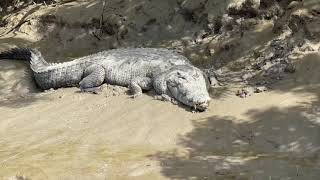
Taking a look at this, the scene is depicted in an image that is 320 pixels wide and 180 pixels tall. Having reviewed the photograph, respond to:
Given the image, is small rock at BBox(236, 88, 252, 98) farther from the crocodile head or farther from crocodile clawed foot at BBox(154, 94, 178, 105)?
crocodile clawed foot at BBox(154, 94, 178, 105)

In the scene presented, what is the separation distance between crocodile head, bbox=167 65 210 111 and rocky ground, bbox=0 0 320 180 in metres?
0.15

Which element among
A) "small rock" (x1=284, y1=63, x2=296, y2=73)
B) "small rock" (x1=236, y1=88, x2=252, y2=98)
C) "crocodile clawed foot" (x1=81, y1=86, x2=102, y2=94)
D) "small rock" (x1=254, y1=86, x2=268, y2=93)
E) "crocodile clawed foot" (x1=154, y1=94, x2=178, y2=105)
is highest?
"small rock" (x1=284, y1=63, x2=296, y2=73)

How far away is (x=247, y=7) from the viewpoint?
33.7 ft

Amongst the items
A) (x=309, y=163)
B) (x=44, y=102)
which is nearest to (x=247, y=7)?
(x=44, y=102)

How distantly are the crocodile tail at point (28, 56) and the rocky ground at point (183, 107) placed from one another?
0.17m

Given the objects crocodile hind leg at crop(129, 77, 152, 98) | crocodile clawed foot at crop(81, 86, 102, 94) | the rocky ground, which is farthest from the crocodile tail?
crocodile hind leg at crop(129, 77, 152, 98)

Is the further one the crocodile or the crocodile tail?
the crocodile tail

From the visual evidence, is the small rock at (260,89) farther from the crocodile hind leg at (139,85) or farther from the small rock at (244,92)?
the crocodile hind leg at (139,85)

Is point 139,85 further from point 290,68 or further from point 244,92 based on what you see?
point 290,68

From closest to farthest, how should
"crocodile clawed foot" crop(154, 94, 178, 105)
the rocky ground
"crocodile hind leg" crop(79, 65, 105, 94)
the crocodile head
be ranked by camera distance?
1. the rocky ground
2. the crocodile head
3. "crocodile clawed foot" crop(154, 94, 178, 105)
4. "crocodile hind leg" crop(79, 65, 105, 94)

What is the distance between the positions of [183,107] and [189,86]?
38 cm

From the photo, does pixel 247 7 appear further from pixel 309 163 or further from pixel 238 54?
pixel 309 163

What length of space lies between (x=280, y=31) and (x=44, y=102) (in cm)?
384

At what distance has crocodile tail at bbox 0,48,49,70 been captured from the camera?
10656 millimetres
